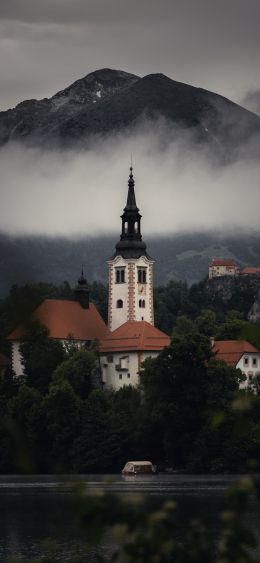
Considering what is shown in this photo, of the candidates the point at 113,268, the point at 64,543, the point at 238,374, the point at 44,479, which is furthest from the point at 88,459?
the point at 64,543

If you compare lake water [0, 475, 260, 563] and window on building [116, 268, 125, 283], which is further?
window on building [116, 268, 125, 283]

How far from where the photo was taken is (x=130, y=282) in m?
156

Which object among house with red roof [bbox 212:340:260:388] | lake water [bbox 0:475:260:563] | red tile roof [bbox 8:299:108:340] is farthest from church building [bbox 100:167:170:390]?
lake water [bbox 0:475:260:563]

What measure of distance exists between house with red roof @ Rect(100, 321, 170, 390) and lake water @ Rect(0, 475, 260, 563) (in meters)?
24.5

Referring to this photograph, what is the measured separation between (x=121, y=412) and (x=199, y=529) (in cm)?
11337

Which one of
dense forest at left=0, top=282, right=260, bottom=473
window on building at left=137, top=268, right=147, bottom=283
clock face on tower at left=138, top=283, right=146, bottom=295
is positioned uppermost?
window on building at left=137, top=268, right=147, bottom=283

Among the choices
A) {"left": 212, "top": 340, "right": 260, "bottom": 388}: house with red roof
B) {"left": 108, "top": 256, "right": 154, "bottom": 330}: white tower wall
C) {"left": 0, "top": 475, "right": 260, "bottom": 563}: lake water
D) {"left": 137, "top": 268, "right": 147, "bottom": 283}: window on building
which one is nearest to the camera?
{"left": 0, "top": 475, "right": 260, "bottom": 563}: lake water

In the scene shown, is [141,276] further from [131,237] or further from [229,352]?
[229,352]

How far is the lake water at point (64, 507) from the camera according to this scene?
56750mm

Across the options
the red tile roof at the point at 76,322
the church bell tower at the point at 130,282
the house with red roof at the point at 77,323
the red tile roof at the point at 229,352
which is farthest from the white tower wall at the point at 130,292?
the red tile roof at the point at 229,352

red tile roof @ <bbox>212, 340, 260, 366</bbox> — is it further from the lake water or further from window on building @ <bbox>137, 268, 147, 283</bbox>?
the lake water

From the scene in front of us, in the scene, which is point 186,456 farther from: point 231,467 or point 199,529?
point 199,529

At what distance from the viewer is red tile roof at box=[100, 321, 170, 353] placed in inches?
5640

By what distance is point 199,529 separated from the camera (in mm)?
10484
